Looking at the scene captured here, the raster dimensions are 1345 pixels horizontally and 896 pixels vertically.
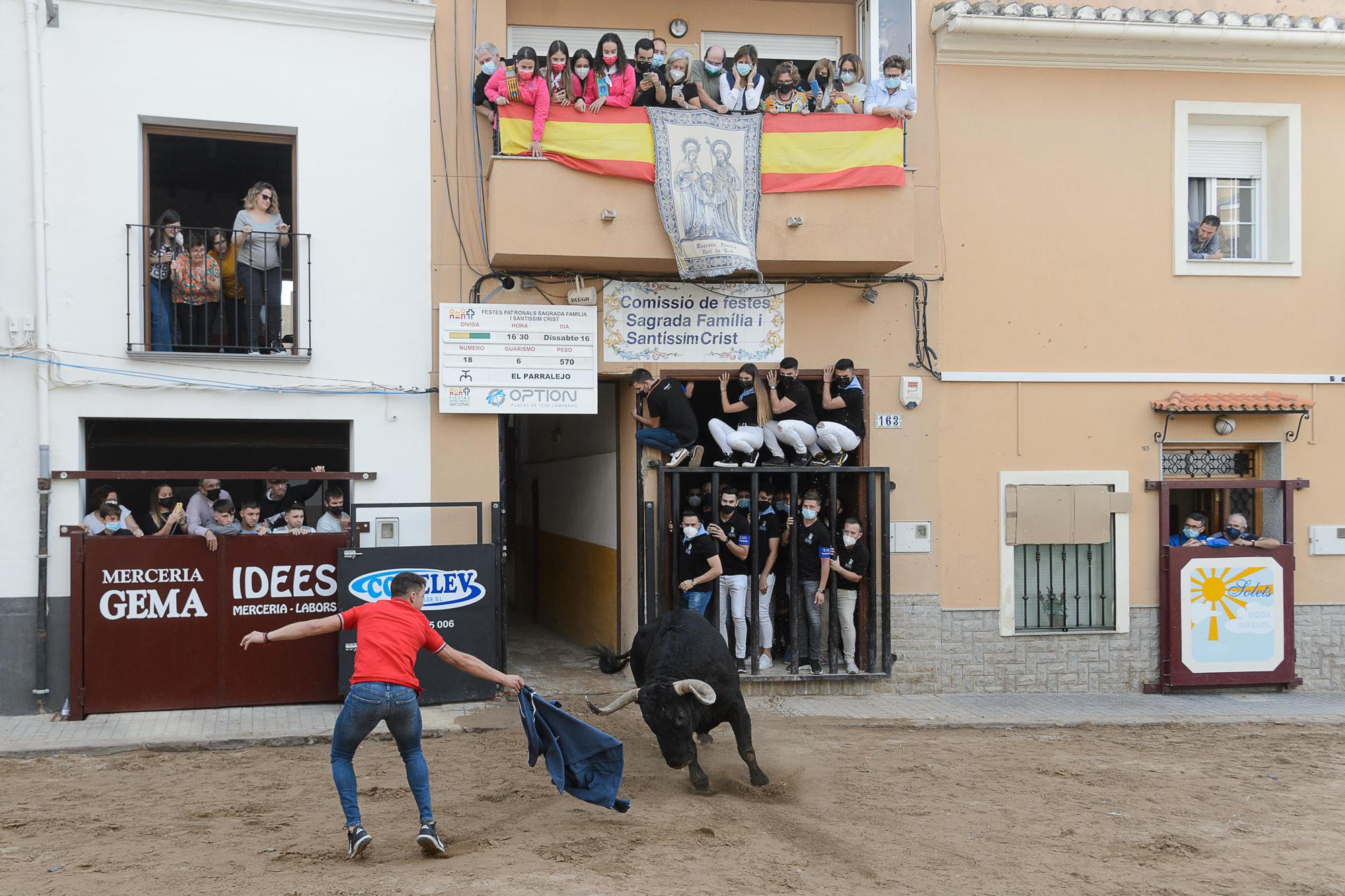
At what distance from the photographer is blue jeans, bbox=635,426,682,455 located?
11.8 meters

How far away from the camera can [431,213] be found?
11.7 meters

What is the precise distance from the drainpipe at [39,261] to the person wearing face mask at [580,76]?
485 cm

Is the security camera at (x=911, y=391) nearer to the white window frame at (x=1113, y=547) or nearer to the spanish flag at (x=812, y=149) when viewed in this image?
the white window frame at (x=1113, y=547)

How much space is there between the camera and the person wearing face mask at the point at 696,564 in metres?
11.5

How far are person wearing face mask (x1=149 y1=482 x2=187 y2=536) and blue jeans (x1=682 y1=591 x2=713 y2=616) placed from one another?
15.9 ft

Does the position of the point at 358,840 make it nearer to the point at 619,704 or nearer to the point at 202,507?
the point at 619,704

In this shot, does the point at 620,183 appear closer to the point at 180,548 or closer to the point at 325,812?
the point at 180,548

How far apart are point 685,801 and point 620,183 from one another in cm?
615

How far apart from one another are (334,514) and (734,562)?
13.0 feet

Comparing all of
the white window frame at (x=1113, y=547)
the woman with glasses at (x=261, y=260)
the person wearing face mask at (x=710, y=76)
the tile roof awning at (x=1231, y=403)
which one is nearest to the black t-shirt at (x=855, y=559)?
the white window frame at (x=1113, y=547)

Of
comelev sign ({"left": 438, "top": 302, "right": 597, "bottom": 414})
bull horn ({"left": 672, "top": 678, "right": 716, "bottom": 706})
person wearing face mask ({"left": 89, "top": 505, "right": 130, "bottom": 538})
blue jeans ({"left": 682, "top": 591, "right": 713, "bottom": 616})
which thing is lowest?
bull horn ({"left": 672, "top": 678, "right": 716, "bottom": 706})

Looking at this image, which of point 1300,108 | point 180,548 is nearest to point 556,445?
point 180,548

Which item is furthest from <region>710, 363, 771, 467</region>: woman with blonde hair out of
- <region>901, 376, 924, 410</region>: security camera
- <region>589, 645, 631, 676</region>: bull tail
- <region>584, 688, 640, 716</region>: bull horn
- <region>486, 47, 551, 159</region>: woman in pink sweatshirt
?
<region>584, 688, 640, 716</region>: bull horn

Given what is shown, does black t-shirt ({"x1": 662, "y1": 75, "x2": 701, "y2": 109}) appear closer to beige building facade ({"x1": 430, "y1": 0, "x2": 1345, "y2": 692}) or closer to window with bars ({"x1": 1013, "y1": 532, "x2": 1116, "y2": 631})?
beige building facade ({"x1": 430, "y1": 0, "x2": 1345, "y2": 692})
